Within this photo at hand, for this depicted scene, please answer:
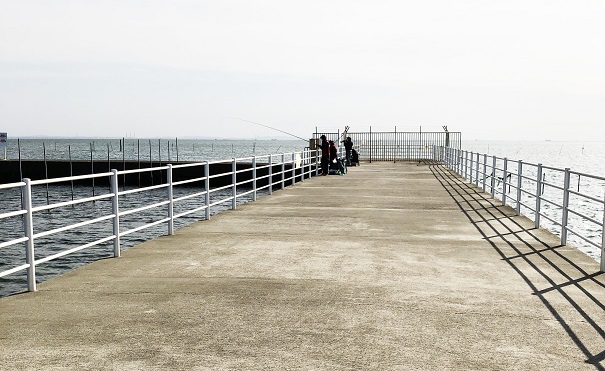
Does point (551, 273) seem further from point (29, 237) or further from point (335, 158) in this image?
point (335, 158)

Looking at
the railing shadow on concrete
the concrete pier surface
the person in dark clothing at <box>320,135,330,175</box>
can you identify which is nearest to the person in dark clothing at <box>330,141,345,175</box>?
the person in dark clothing at <box>320,135,330,175</box>

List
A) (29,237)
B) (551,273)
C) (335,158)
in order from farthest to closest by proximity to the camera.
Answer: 1. (335,158)
2. (551,273)
3. (29,237)

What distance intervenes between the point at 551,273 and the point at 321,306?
3453 mm

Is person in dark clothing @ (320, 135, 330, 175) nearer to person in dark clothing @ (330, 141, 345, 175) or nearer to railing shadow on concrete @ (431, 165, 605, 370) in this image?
person in dark clothing @ (330, 141, 345, 175)

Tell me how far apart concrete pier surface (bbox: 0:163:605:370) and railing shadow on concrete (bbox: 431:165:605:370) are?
0.03m

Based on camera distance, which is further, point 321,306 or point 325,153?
point 325,153

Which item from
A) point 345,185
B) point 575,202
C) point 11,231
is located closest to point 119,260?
point 345,185

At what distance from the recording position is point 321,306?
6.11 meters

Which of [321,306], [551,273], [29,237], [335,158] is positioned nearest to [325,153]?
[335,158]

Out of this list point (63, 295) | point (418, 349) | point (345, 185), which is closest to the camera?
point (418, 349)

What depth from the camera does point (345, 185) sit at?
22.7 metres

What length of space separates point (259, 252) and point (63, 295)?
10.5 feet

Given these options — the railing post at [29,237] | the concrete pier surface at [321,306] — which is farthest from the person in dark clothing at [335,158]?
the railing post at [29,237]

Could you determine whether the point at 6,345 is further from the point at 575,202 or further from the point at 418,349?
the point at 575,202
